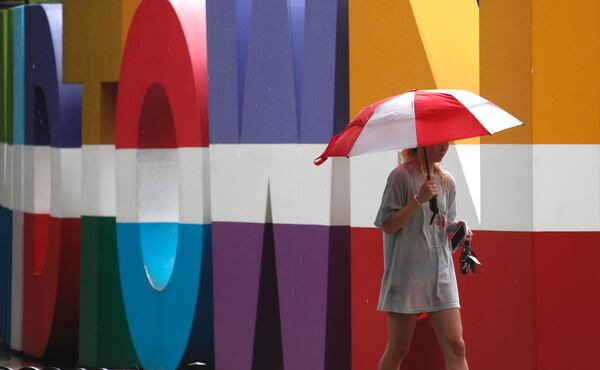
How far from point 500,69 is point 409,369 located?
5.94 feet

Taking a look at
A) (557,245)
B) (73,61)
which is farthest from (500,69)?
(73,61)

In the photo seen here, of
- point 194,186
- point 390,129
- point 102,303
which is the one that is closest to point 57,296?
point 102,303

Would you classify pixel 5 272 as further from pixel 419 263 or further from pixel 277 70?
pixel 419 263

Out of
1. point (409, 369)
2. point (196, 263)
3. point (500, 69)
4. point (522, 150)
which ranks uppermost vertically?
point (500, 69)

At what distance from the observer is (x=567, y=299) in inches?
254

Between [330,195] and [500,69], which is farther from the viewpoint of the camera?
[330,195]

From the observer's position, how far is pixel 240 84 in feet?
27.4

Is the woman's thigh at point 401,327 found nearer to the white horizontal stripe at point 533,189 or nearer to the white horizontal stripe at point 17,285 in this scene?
the white horizontal stripe at point 533,189

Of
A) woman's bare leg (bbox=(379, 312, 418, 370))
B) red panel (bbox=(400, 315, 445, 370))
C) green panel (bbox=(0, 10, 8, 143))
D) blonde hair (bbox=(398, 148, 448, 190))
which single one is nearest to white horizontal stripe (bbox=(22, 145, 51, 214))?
green panel (bbox=(0, 10, 8, 143))

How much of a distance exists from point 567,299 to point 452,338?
0.88 meters

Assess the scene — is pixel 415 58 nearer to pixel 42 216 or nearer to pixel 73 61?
pixel 73 61

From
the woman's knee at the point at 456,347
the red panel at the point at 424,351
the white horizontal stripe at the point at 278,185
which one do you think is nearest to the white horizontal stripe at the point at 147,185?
the white horizontal stripe at the point at 278,185

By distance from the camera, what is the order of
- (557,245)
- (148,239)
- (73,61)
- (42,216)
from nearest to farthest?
1. (557,245)
2. (148,239)
3. (73,61)
4. (42,216)

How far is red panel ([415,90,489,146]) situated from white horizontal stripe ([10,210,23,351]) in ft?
21.9
